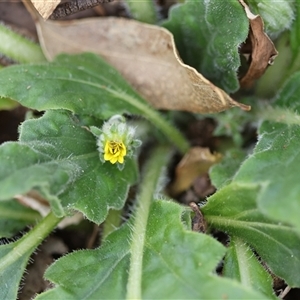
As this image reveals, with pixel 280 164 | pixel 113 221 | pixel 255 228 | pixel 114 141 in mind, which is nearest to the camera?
pixel 280 164

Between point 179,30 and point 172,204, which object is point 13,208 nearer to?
point 172,204

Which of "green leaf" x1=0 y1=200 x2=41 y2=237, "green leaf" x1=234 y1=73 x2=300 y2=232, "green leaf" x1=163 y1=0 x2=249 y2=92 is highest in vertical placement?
"green leaf" x1=163 y1=0 x2=249 y2=92

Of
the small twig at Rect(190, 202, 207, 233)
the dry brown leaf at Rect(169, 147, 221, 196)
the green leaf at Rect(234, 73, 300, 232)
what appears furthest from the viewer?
the dry brown leaf at Rect(169, 147, 221, 196)

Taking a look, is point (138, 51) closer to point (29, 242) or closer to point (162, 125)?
point (162, 125)

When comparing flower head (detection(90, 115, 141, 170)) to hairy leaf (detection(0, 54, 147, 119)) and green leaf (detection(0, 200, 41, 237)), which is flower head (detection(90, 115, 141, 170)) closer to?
hairy leaf (detection(0, 54, 147, 119))

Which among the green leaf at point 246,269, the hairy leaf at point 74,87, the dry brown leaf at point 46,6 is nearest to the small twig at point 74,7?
the dry brown leaf at point 46,6

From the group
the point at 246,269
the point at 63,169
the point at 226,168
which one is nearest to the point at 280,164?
the point at 246,269

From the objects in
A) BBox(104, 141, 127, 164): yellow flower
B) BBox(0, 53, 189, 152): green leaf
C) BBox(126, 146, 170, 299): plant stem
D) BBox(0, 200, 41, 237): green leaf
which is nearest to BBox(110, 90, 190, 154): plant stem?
BBox(0, 53, 189, 152): green leaf
